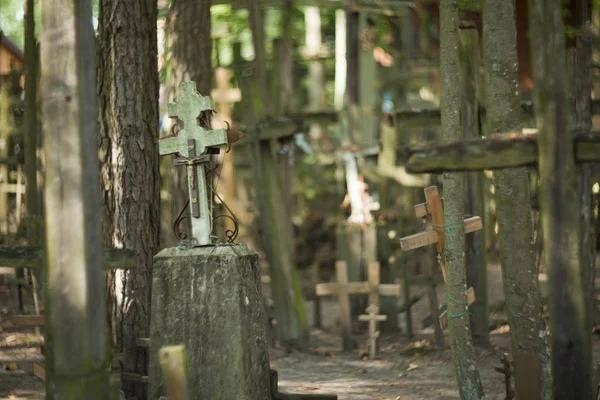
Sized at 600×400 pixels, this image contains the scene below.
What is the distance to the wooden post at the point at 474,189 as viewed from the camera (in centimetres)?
1028

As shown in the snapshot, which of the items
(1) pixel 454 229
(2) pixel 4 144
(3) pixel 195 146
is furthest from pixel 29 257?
(2) pixel 4 144

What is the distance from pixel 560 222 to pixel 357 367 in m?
5.91

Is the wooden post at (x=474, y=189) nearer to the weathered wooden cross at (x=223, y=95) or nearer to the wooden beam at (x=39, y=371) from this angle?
the wooden beam at (x=39, y=371)

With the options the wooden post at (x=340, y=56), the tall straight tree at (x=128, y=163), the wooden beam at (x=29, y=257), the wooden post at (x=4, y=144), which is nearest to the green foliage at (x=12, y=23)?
the wooden post at (x=340, y=56)

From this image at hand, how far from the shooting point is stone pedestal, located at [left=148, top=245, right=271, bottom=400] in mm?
6688

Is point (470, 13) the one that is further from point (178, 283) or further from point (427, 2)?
point (178, 283)

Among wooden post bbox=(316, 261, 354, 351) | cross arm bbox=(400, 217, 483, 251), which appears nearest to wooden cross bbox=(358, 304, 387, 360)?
wooden post bbox=(316, 261, 354, 351)

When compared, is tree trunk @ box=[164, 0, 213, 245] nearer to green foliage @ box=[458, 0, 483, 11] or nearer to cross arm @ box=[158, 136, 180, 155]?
green foliage @ box=[458, 0, 483, 11]

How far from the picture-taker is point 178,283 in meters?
6.82

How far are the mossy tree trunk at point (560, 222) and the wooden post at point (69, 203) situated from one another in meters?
2.63

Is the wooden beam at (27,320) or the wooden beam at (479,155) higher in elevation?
the wooden beam at (479,155)

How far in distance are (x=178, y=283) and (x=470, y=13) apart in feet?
32.5

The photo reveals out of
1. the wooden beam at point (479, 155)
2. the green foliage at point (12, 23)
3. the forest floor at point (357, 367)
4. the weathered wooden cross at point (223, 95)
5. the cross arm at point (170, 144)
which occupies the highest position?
the green foliage at point (12, 23)

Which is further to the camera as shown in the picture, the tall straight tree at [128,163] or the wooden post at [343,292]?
the wooden post at [343,292]
